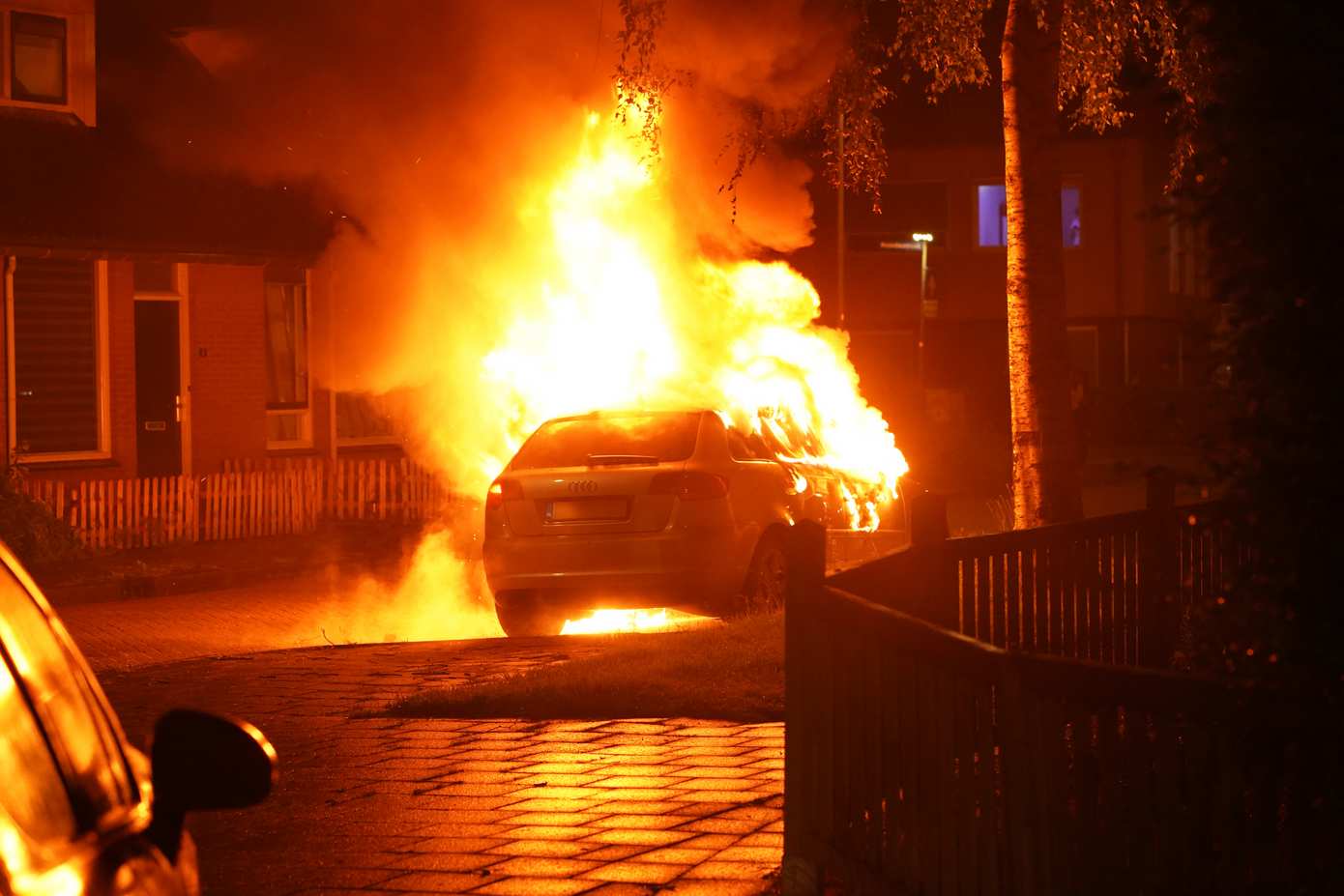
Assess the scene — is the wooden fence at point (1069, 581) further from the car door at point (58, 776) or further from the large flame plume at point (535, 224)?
the large flame plume at point (535, 224)

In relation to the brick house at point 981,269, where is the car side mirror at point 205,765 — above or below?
below

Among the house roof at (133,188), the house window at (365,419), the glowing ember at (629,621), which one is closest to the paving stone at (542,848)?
the glowing ember at (629,621)

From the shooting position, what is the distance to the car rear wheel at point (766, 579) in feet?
42.4

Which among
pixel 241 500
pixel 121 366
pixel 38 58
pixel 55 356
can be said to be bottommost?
pixel 241 500

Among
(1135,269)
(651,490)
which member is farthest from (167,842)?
(1135,269)

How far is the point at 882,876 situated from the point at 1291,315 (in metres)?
2.22

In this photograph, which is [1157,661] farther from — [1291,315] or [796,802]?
[1291,315]

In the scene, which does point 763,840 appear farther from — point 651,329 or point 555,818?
point 651,329

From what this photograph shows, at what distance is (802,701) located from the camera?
5914 millimetres

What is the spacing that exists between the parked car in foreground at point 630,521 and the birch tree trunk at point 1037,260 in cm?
197

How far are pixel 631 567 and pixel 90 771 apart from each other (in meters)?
9.19

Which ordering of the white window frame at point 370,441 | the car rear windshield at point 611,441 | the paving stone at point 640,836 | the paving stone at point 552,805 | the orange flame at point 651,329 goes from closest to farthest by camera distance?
the paving stone at point 640,836
the paving stone at point 552,805
the car rear windshield at point 611,441
the orange flame at point 651,329
the white window frame at point 370,441

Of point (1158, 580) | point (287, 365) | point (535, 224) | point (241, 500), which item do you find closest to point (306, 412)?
point (287, 365)

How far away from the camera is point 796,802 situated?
5.93 metres
